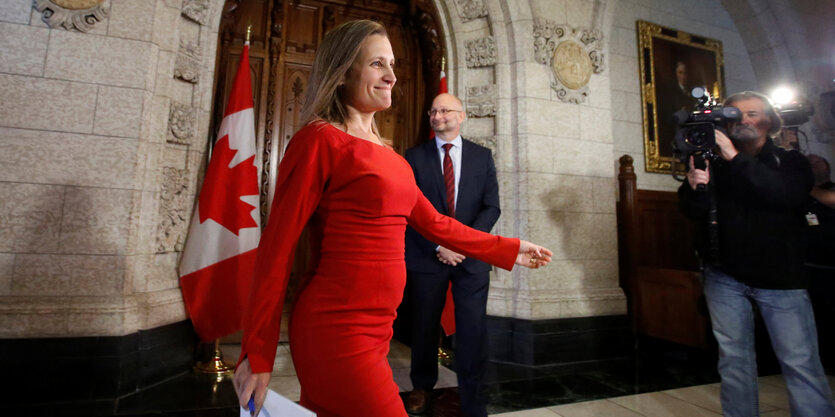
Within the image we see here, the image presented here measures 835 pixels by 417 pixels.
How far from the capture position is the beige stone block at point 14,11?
2.43 meters

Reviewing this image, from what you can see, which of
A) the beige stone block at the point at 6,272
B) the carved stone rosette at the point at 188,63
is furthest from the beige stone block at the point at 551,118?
the beige stone block at the point at 6,272

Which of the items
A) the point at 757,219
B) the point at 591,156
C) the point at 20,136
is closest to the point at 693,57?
the point at 591,156

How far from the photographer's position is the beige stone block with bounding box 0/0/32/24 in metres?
2.43

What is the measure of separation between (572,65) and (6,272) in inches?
174

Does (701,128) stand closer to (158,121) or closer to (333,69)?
(333,69)

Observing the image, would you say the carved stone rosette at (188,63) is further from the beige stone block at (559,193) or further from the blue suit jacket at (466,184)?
the beige stone block at (559,193)

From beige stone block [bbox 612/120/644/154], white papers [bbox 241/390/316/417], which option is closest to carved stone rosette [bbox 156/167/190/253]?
white papers [bbox 241/390/316/417]

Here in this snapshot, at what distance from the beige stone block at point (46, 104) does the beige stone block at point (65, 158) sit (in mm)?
56

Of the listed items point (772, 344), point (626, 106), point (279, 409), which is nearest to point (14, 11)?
point (279, 409)

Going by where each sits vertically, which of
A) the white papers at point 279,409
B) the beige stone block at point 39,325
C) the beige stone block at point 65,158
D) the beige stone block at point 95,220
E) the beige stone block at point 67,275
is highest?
the beige stone block at point 65,158

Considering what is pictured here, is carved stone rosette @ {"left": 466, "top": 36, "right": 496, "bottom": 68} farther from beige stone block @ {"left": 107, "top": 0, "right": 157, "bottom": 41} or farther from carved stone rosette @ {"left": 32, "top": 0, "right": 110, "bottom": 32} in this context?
carved stone rosette @ {"left": 32, "top": 0, "right": 110, "bottom": 32}

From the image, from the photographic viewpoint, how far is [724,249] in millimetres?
1958

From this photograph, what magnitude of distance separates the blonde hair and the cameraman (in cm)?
175

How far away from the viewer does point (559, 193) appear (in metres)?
3.57
